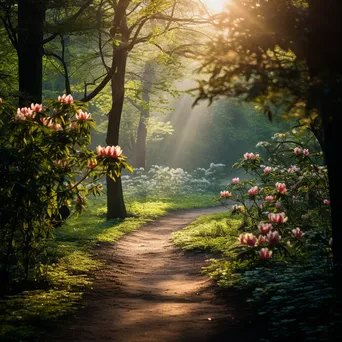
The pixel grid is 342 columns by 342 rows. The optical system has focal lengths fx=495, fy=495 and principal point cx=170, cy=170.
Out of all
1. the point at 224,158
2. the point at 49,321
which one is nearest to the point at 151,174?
the point at 224,158

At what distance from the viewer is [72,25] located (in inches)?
448

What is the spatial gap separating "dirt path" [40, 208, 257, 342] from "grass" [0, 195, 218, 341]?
22 centimetres

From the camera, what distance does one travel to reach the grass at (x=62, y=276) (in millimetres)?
5332

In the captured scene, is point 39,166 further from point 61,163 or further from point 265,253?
point 265,253

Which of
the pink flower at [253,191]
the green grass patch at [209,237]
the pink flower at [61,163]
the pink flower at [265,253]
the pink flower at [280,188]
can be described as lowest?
the green grass patch at [209,237]

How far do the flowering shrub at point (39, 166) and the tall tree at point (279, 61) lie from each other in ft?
8.13

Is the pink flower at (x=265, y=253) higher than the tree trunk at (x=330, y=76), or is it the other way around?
the tree trunk at (x=330, y=76)

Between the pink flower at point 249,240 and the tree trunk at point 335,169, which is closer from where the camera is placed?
the tree trunk at point 335,169

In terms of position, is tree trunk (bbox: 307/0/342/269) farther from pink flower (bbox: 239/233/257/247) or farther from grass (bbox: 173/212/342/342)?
pink flower (bbox: 239/233/257/247)

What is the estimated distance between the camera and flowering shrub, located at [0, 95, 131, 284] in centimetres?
620

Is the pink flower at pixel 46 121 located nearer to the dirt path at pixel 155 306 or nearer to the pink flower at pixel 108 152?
the pink flower at pixel 108 152

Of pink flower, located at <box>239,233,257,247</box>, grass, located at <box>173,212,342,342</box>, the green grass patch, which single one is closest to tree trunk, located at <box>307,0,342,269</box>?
grass, located at <box>173,212,342,342</box>

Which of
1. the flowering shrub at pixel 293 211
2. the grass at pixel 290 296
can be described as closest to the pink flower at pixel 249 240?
the flowering shrub at pixel 293 211

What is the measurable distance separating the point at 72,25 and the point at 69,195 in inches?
234
